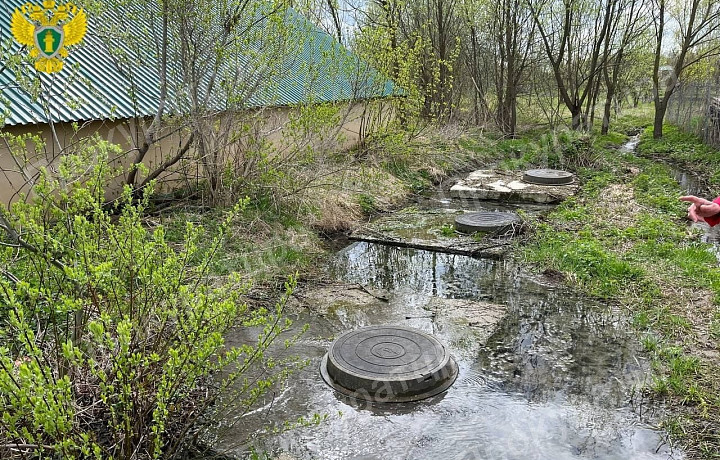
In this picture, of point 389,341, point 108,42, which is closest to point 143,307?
point 389,341

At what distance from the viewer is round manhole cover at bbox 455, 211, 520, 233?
8.00 m

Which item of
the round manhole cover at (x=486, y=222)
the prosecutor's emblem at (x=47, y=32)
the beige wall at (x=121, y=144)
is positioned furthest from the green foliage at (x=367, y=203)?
the prosecutor's emblem at (x=47, y=32)

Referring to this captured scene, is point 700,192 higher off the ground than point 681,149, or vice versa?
point 681,149

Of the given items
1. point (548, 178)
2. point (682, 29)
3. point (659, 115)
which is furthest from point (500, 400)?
point (682, 29)

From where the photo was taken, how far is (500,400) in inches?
157

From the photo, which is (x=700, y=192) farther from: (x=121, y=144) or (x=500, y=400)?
(x=121, y=144)

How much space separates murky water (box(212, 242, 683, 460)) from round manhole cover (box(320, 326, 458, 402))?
0.10 m

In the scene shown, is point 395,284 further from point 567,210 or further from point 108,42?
point 108,42

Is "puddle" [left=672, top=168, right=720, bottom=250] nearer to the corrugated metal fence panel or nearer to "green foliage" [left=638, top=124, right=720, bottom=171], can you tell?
"green foliage" [left=638, top=124, right=720, bottom=171]

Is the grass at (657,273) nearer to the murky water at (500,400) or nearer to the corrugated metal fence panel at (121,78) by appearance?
the murky water at (500,400)

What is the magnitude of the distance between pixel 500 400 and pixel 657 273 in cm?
335

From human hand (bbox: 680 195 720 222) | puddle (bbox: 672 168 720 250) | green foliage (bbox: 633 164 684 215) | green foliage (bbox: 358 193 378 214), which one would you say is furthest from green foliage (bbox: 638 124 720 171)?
human hand (bbox: 680 195 720 222)

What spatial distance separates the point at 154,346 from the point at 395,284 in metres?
3.70

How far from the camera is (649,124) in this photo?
80.0 feet
